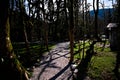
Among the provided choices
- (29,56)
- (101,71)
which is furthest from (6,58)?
(29,56)

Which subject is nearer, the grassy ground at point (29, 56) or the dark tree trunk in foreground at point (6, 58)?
the dark tree trunk in foreground at point (6, 58)

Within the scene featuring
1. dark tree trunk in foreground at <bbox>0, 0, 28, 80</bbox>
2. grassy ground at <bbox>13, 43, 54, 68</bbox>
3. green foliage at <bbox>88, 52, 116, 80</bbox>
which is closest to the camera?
dark tree trunk in foreground at <bbox>0, 0, 28, 80</bbox>

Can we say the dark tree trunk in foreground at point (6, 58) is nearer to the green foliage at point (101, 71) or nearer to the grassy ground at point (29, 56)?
the green foliage at point (101, 71)

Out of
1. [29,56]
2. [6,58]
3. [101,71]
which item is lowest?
[101,71]

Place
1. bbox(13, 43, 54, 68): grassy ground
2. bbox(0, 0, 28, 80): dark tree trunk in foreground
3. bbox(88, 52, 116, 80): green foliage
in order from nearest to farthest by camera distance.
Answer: bbox(0, 0, 28, 80): dark tree trunk in foreground → bbox(88, 52, 116, 80): green foliage → bbox(13, 43, 54, 68): grassy ground

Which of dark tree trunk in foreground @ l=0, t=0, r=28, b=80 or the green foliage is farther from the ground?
dark tree trunk in foreground @ l=0, t=0, r=28, b=80

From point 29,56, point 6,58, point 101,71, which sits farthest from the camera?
point 29,56

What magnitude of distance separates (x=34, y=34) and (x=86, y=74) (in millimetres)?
51930

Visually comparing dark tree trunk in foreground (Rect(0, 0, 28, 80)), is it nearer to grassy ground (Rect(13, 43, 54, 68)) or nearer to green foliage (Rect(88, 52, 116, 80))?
green foliage (Rect(88, 52, 116, 80))

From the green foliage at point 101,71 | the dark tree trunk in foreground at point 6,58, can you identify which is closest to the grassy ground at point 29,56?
the green foliage at point 101,71

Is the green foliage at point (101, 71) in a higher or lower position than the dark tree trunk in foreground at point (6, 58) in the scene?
lower

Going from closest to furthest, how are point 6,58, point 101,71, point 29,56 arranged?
point 6,58
point 101,71
point 29,56

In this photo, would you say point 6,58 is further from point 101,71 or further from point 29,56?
point 29,56

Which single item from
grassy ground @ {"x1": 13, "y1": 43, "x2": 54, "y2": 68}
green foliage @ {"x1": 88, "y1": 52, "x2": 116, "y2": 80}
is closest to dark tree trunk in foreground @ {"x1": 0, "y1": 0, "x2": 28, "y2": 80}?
green foliage @ {"x1": 88, "y1": 52, "x2": 116, "y2": 80}
